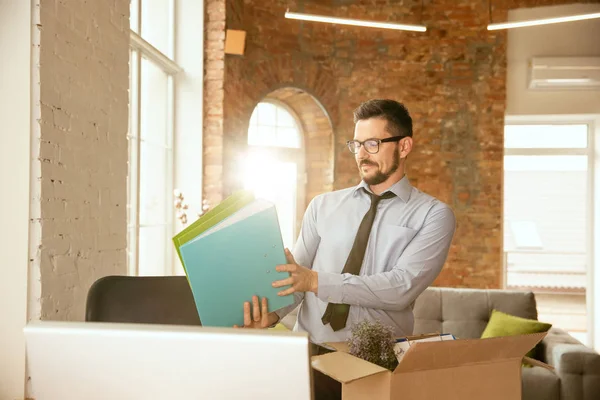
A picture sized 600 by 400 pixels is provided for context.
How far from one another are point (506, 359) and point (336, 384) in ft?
2.07

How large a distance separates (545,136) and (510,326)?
3155mm

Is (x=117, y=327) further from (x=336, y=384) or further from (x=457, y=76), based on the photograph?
(x=457, y=76)

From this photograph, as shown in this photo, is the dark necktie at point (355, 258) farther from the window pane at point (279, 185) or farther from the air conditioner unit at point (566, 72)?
the air conditioner unit at point (566, 72)

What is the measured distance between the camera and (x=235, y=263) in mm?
1355

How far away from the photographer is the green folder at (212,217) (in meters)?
1.24

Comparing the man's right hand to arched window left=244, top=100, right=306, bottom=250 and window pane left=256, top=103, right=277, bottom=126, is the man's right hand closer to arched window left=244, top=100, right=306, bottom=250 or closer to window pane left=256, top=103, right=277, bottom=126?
arched window left=244, top=100, right=306, bottom=250

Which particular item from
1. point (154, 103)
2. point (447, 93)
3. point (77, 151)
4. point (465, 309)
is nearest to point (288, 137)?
point (154, 103)

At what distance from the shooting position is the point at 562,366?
325 cm

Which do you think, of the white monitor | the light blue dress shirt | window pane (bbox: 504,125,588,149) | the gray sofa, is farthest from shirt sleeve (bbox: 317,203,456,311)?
window pane (bbox: 504,125,588,149)

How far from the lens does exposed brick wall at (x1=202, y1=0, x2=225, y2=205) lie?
4340 mm

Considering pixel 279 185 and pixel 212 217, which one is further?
pixel 279 185

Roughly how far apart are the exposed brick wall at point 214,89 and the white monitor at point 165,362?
3.68 m

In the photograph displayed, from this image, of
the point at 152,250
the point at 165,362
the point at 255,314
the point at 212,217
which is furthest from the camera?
the point at 152,250

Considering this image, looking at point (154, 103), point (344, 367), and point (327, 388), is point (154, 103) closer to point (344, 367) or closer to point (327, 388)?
point (327, 388)
